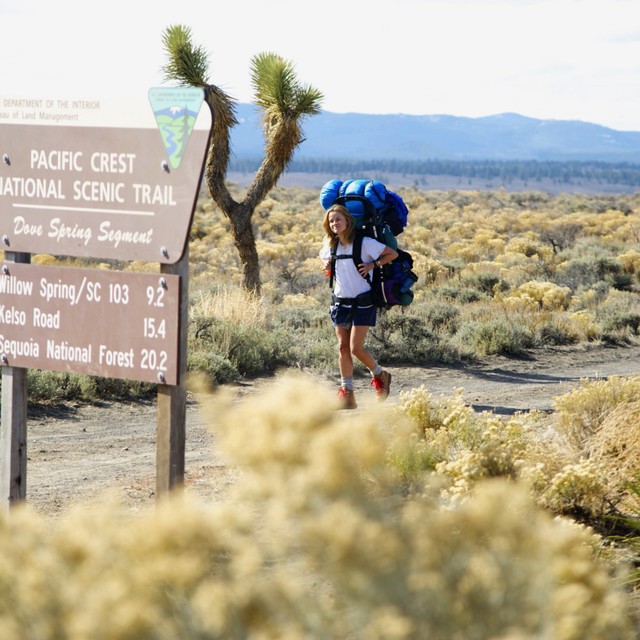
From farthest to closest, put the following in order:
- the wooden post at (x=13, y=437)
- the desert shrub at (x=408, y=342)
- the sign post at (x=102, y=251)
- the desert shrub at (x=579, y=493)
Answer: the desert shrub at (x=408, y=342), the desert shrub at (x=579, y=493), the wooden post at (x=13, y=437), the sign post at (x=102, y=251)

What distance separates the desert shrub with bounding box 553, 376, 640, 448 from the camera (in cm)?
711

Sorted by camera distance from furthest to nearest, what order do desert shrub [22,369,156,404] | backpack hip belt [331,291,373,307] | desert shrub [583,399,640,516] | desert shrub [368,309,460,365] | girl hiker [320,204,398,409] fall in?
desert shrub [368,309,460,365], desert shrub [22,369,156,404], backpack hip belt [331,291,373,307], girl hiker [320,204,398,409], desert shrub [583,399,640,516]

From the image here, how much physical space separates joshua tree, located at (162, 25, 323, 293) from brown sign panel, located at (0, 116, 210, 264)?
11.3m

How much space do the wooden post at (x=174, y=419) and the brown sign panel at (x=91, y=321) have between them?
35mm

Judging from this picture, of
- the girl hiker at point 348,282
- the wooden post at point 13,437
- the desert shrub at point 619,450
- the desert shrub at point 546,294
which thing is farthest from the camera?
the desert shrub at point 546,294

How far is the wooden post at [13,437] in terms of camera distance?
519 cm

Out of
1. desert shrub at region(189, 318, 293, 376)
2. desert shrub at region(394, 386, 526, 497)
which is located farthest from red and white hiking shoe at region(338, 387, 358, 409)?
desert shrub at region(189, 318, 293, 376)

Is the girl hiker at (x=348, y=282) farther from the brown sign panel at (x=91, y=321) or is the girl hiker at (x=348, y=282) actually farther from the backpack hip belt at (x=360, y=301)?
the brown sign panel at (x=91, y=321)

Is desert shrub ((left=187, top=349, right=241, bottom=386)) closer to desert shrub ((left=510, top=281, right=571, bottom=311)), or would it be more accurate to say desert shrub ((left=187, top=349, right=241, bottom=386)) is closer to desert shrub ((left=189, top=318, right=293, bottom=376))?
desert shrub ((left=189, top=318, right=293, bottom=376))

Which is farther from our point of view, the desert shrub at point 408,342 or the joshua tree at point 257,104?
the joshua tree at point 257,104

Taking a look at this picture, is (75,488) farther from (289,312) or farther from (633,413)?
(289,312)

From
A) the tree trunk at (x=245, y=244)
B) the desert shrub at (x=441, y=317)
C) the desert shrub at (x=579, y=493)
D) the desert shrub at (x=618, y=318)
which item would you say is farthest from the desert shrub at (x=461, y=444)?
the desert shrub at (x=618, y=318)

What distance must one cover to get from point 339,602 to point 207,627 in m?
0.72

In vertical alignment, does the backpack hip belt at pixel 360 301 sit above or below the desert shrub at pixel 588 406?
above
